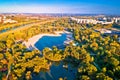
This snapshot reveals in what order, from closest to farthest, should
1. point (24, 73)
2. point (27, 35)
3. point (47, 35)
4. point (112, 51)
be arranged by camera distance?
1. point (24, 73)
2. point (112, 51)
3. point (27, 35)
4. point (47, 35)

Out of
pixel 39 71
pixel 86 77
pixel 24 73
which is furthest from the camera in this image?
pixel 39 71

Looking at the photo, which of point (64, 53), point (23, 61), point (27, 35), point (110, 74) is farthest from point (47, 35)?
point (110, 74)

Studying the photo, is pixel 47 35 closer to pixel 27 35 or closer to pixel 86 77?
pixel 27 35

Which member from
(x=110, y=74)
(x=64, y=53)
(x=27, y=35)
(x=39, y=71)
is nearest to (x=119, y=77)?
(x=110, y=74)

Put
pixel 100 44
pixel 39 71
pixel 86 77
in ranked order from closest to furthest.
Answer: pixel 86 77 < pixel 39 71 < pixel 100 44

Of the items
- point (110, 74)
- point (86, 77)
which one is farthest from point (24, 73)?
point (110, 74)

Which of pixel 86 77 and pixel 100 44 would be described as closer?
pixel 86 77

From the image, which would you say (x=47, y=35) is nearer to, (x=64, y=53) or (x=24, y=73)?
(x=64, y=53)

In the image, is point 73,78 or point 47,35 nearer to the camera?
point 73,78

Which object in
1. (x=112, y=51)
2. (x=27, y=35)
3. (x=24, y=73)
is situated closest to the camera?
(x=24, y=73)
